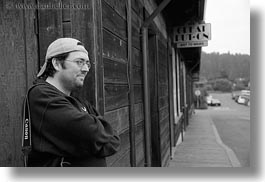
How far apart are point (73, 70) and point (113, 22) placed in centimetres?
72

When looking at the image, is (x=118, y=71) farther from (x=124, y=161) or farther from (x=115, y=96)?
(x=124, y=161)

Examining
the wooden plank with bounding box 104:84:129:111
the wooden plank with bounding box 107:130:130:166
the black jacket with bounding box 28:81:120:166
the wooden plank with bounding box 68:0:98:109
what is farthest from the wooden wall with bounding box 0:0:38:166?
the wooden plank with bounding box 107:130:130:166

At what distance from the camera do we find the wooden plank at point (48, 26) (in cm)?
141

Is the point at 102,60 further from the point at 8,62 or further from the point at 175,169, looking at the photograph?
the point at 175,169

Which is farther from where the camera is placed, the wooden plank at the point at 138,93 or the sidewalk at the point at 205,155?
the sidewalk at the point at 205,155

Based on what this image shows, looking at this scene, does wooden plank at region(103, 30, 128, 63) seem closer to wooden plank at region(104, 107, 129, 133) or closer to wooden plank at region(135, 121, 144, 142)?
wooden plank at region(104, 107, 129, 133)

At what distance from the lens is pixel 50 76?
121 centimetres

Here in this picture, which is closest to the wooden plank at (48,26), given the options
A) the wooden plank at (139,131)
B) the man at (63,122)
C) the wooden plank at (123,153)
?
the man at (63,122)

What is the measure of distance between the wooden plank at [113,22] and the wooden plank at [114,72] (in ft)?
0.63

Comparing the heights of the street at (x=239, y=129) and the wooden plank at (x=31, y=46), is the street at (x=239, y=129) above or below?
below

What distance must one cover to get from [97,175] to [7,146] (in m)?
0.48

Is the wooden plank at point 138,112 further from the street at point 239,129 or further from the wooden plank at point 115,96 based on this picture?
the street at point 239,129

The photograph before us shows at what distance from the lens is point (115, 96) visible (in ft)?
6.06

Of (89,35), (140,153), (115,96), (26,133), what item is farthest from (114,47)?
(140,153)
